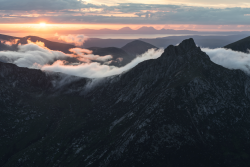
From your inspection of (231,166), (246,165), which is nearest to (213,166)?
(231,166)

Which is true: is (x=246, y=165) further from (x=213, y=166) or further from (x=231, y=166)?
(x=213, y=166)
